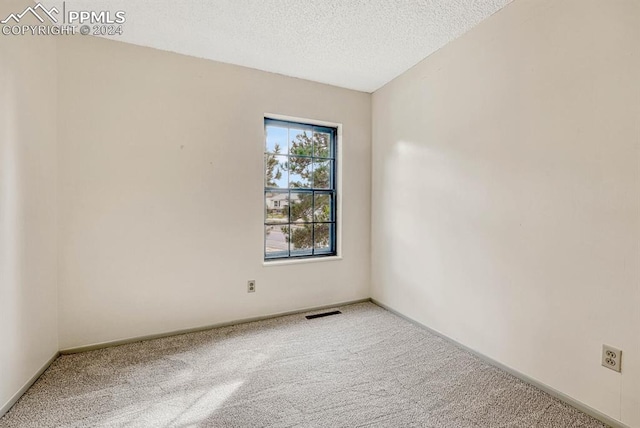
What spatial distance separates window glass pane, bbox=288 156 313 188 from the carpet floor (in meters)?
1.57

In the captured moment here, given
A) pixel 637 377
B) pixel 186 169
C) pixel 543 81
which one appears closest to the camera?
pixel 637 377

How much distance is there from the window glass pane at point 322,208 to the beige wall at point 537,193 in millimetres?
993

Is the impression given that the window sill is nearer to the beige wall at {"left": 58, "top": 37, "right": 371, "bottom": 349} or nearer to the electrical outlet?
the beige wall at {"left": 58, "top": 37, "right": 371, "bottom": 349}

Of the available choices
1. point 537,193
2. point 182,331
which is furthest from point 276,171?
point 537,193

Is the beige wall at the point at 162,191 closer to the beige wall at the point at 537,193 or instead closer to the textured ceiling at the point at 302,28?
the textured ceiling at the point at 302,28

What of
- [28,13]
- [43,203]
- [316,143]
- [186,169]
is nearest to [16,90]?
[28,13]

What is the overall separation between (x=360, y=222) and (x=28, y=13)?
10.5 ft

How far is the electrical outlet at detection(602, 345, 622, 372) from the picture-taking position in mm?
1566

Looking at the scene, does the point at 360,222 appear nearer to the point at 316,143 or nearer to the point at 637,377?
the point at 316,143

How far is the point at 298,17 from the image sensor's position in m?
2.19

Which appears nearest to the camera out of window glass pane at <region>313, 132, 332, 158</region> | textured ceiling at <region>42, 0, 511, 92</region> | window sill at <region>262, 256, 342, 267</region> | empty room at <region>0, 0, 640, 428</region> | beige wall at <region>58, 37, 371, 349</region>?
empty room at <region>0, 0, 640, 428</region>

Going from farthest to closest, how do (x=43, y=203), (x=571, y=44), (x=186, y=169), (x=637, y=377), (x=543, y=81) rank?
(x=186, y=169) → (x=43, y=203) → (x=543, y=81) → (x=571, y=44) → (x=637, y=377)

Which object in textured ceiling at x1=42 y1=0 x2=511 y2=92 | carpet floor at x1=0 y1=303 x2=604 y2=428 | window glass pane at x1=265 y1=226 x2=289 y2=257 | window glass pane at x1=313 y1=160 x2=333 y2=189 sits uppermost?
textured ceiling at x1=42 y1=0 x2=511 y2=92

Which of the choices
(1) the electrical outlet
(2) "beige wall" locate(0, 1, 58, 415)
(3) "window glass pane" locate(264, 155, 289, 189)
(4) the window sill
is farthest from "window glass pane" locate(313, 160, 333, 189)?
(1) the electrical outlet
